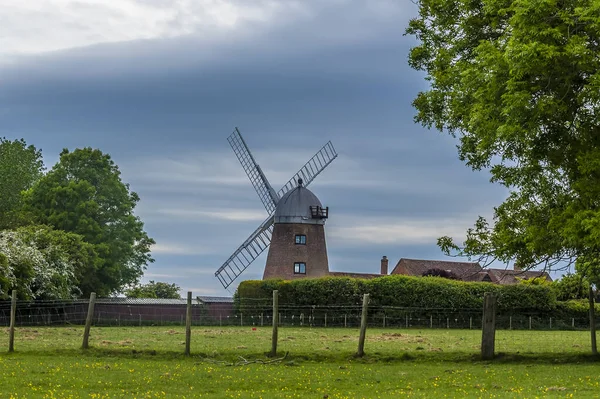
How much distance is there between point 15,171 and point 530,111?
6374 centimetres

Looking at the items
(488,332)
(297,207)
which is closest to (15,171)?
(297,207)

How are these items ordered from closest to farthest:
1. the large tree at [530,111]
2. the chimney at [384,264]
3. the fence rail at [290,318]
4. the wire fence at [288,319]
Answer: the large tree at [530,111] < the wire fence at [288,319] < the fence rail at [290,318] < the chimney at [384,264]

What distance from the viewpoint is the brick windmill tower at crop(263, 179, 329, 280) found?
2633 inches

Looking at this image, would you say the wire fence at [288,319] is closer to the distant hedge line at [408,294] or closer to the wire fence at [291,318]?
the wire fence at [291,318]

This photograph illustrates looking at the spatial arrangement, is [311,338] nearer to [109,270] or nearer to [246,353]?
[246,353]

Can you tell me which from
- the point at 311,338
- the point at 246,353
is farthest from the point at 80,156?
the point at 246,353

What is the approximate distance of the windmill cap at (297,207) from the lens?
68.1 meters

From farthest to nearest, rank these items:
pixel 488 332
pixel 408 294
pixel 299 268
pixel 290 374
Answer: pixel 299 268 → pixel 408 294 → pixel 488 332 → pixel 290 374

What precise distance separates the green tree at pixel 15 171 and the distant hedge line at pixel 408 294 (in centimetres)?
2693

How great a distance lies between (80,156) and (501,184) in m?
51.0

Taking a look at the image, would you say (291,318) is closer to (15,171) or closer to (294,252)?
(294,252)

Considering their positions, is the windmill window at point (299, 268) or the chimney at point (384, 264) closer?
the windmill window at point (299, 268)

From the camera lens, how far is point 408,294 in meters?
53.8

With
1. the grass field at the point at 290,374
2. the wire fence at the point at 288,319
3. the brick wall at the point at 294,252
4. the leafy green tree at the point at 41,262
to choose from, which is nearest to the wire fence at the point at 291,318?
the wire fence at the point at 288,319
